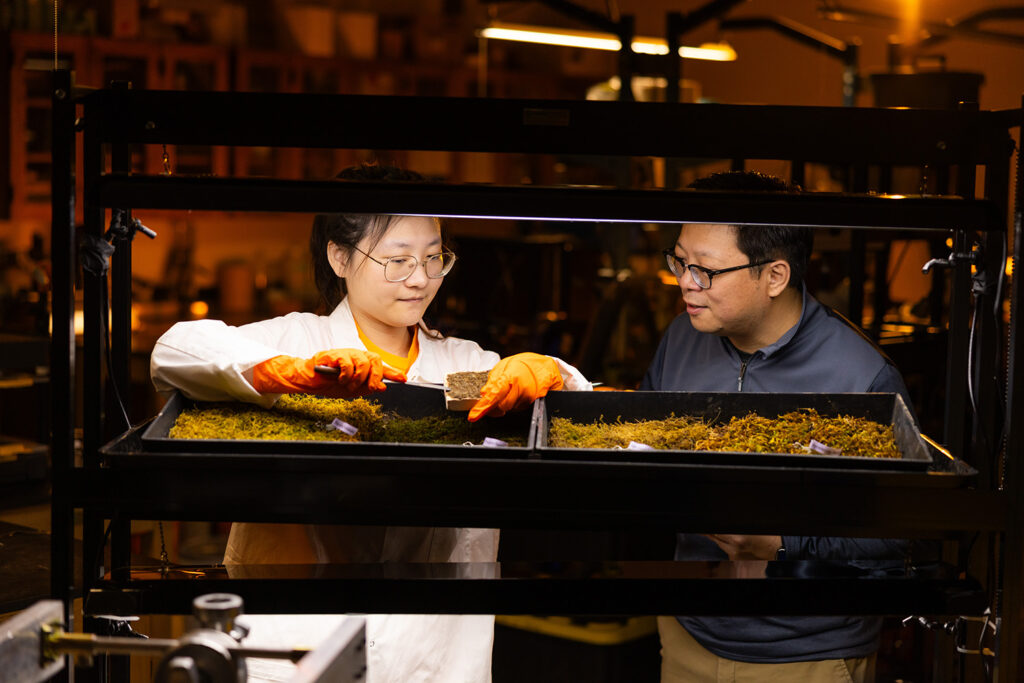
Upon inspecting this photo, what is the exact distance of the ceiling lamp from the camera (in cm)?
491

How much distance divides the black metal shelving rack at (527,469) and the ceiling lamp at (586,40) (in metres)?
3.34

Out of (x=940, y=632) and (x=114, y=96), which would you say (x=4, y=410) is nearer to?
(x=114, y=96)

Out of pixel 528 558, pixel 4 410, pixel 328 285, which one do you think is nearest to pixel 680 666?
pixel 528 558

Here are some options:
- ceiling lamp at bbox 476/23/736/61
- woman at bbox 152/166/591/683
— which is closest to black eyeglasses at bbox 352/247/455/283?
woman at bbox 152/166/591/683

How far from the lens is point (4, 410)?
10.2 feet

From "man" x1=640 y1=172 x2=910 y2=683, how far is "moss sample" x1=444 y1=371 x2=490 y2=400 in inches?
19.0

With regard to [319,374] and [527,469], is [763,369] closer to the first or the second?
[527,469]

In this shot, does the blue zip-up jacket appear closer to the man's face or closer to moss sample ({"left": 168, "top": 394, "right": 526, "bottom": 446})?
the man's face

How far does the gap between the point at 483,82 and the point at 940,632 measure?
193 inches

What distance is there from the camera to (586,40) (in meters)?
5.01

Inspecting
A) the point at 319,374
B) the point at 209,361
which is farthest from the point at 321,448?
the point at 209,361

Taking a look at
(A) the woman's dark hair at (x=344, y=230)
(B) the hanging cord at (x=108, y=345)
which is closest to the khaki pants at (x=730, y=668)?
(A) the woman's dark hair at (x=344, y=230)

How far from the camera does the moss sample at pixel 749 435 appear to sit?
1608 millimetres

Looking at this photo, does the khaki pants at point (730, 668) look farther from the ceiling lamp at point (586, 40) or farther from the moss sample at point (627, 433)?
the ceiling lamp at point (586, 40)
